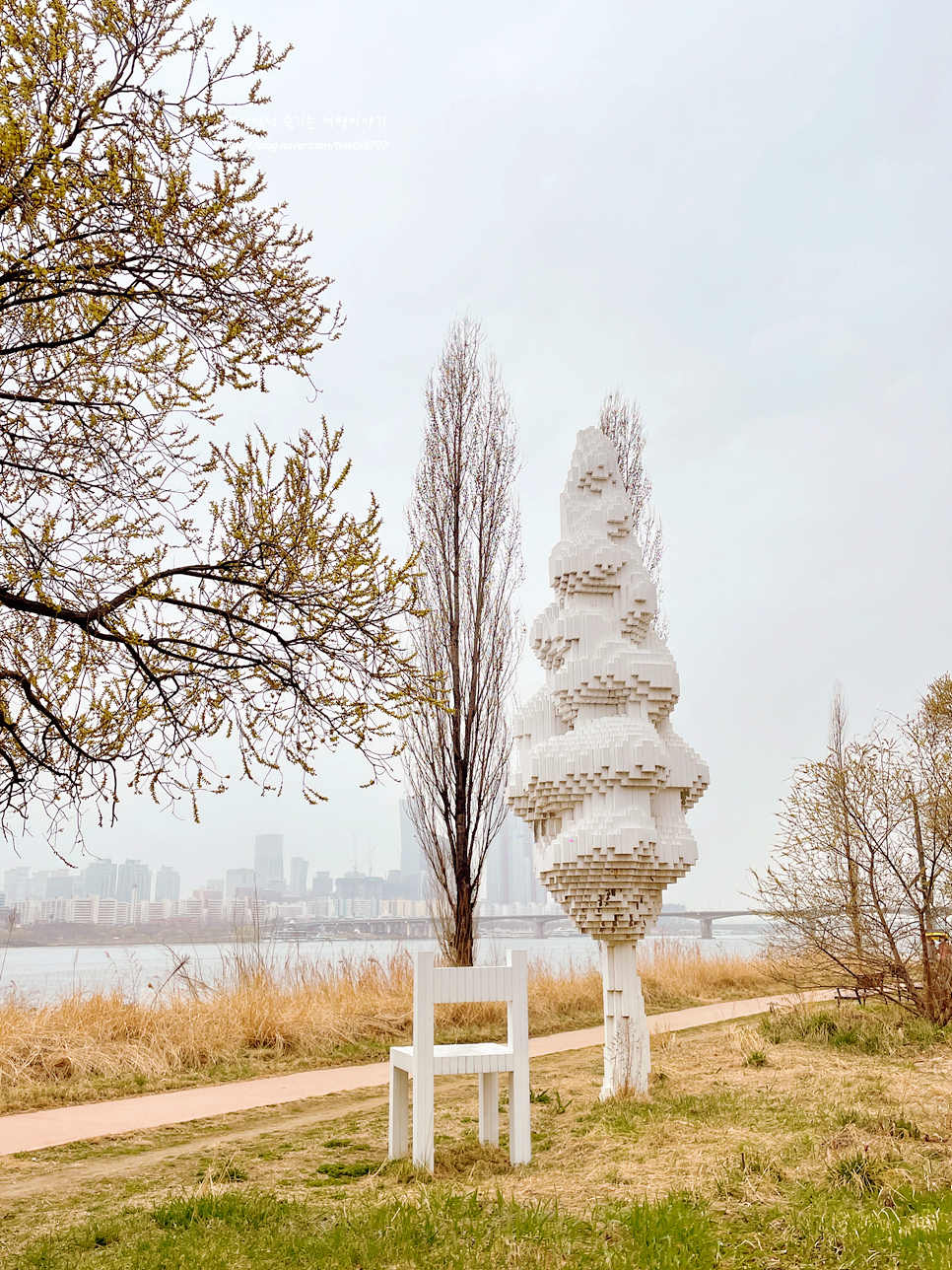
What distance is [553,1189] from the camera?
4.74m

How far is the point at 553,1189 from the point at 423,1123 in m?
0.80

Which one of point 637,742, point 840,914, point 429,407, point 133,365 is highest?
point 429,407

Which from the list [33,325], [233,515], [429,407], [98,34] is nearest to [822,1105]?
[233,515]

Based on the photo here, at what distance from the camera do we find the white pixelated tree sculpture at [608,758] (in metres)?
7.01

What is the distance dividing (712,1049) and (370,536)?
680 centimetres

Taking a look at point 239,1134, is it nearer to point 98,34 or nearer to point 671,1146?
point 671,1146

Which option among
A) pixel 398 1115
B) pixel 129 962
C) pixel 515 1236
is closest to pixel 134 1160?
pixel 398 1115

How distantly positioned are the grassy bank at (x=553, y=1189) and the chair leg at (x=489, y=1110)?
0.11 metres

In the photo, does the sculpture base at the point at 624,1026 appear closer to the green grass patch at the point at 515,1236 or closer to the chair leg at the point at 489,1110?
Answer: the chair leg at the point at 489,1110

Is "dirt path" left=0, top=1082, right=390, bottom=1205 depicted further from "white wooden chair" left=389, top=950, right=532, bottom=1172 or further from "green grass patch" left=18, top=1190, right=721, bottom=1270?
"white wooden chair" left=389, top=950, right=532, bottom=1172

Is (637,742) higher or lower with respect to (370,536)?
lower

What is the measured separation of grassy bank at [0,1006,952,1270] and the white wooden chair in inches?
6.5

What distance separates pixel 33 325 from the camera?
564cm

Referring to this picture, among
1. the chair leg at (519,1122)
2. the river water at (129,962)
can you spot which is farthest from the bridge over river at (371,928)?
the chair leg at (519,1122)
